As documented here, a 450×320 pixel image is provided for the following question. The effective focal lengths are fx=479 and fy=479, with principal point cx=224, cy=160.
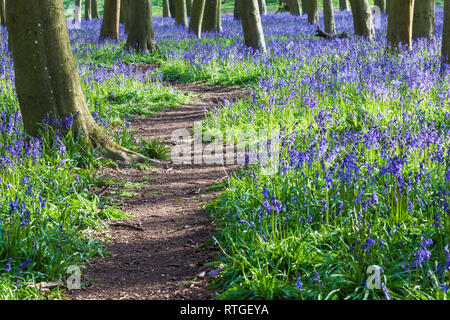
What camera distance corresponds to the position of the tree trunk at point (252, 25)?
1223 centimetres

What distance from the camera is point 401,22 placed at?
10648 mm

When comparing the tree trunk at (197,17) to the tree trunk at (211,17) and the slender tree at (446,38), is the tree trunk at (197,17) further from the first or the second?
the slender tree at (446,38)

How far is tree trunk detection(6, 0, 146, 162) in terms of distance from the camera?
556cm

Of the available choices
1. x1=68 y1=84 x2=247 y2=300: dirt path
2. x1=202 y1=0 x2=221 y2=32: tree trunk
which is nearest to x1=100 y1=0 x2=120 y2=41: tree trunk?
x1=202 y1=0 x2=221 y2=32: tree trunk

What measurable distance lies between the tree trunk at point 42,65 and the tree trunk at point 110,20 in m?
10.4

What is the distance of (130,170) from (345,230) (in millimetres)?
3370

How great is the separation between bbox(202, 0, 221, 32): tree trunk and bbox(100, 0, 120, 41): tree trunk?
12.3 ft

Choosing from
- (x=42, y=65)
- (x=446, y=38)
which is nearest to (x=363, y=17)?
(x=446, y=38)

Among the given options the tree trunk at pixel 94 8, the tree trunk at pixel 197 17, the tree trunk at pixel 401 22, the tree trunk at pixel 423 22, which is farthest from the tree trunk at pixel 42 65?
the tree trunk at pixel 94 8

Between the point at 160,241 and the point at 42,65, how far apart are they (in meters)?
2.73

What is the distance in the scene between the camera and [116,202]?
5.29 metres

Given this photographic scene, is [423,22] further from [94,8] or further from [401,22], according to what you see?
[94,8]

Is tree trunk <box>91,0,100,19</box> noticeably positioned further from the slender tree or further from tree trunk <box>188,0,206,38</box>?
Answer: the slender tree
